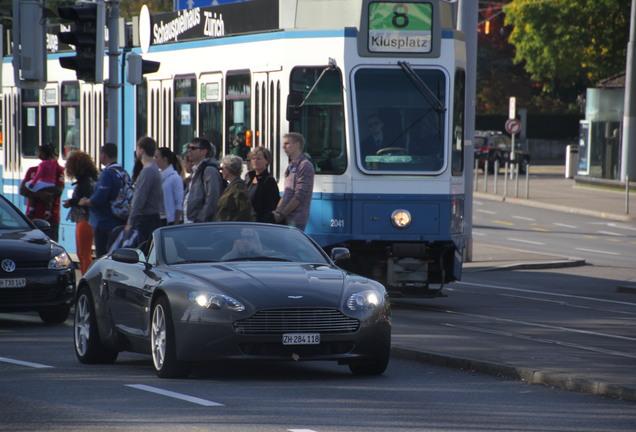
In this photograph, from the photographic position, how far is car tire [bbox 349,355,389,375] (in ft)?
35.1

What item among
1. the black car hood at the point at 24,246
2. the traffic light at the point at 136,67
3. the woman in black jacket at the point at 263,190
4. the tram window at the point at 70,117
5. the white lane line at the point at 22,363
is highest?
the traffic light at the point at 136,67

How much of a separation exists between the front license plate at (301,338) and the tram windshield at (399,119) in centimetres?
603

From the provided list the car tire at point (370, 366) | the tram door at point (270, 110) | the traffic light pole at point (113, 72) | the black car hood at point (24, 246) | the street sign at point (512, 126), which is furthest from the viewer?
the street sign at point (512, 126)

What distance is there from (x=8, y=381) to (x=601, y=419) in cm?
434

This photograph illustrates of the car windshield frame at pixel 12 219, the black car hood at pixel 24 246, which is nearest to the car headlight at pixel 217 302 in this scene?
the black car hood at pixel 24 246

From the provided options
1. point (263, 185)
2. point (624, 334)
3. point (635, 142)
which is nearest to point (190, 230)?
point (263, 185)

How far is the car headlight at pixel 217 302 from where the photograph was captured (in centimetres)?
1011

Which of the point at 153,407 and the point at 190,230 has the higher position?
the point at 190,230

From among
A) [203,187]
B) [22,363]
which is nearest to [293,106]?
[203,187]

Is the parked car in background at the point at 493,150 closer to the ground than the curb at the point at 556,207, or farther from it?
farther from it

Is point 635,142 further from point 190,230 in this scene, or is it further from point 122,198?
point 190,230

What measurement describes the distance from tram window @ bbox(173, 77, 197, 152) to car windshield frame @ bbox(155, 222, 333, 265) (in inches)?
295

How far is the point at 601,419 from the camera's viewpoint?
8.92 metres

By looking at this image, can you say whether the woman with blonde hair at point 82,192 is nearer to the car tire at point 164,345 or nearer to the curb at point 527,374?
the curb at point 527,374
